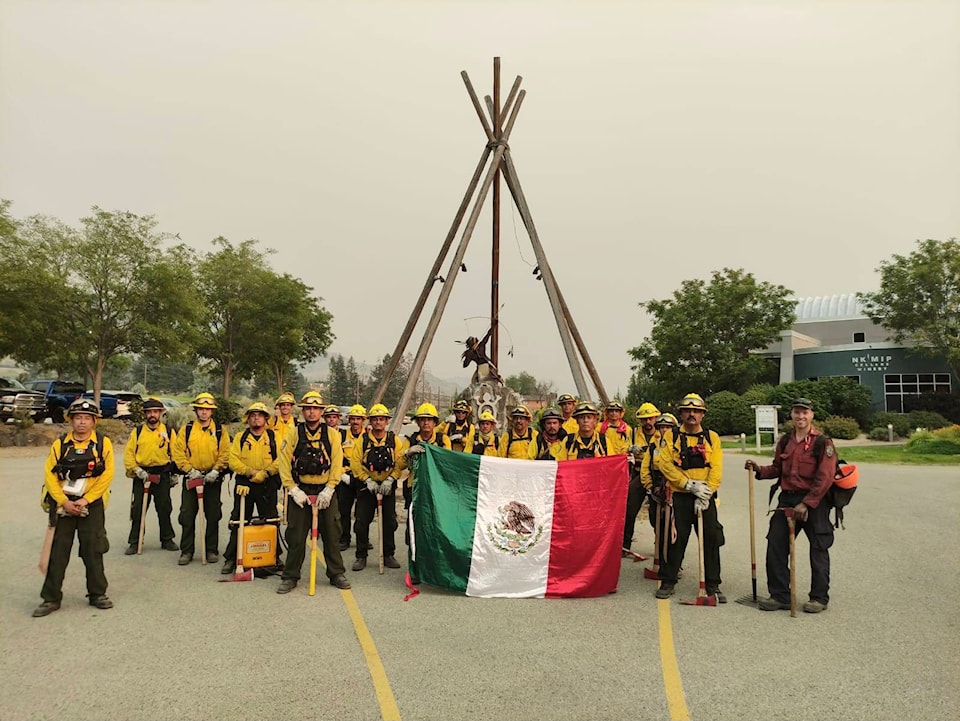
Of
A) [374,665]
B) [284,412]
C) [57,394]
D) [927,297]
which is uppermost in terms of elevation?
[927,297]

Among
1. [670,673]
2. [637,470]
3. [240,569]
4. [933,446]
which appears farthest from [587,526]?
[933,446]

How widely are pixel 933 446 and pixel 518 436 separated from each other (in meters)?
24.7

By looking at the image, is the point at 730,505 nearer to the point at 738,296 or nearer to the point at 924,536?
the point at 924,536

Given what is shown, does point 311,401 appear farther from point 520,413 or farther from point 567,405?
point 567,405

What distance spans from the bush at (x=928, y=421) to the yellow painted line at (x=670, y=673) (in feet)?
110

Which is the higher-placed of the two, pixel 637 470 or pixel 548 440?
pixel 548 440

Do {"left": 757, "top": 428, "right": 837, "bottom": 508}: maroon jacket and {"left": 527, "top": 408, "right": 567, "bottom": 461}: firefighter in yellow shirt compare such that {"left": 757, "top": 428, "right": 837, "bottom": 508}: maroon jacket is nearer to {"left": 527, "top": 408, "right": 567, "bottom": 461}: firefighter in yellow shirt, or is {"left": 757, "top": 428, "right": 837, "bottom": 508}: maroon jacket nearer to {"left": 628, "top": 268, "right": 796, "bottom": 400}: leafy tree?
{"left": 527, "top": 408, "right": 567, "bottom": 461}: firefighter in yellow shirt

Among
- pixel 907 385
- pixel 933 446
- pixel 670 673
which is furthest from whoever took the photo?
pixel 907 385

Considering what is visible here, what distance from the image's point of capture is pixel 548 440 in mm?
8555

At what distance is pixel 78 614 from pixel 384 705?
362 cm

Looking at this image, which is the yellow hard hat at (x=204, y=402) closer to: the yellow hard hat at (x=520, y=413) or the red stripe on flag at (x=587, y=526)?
Result: the yellow hard hat at (x=520, y=413)

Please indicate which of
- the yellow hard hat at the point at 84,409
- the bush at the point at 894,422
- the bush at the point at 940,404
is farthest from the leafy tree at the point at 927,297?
the yellow hard hat at the point at 84,409

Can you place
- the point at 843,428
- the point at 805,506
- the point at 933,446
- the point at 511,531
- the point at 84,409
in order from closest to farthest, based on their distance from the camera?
the point at 805,506 → the point at 84,409 → the point at 511,531 → the point at 933,446 → the point at 843,428

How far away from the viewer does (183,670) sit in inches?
193
